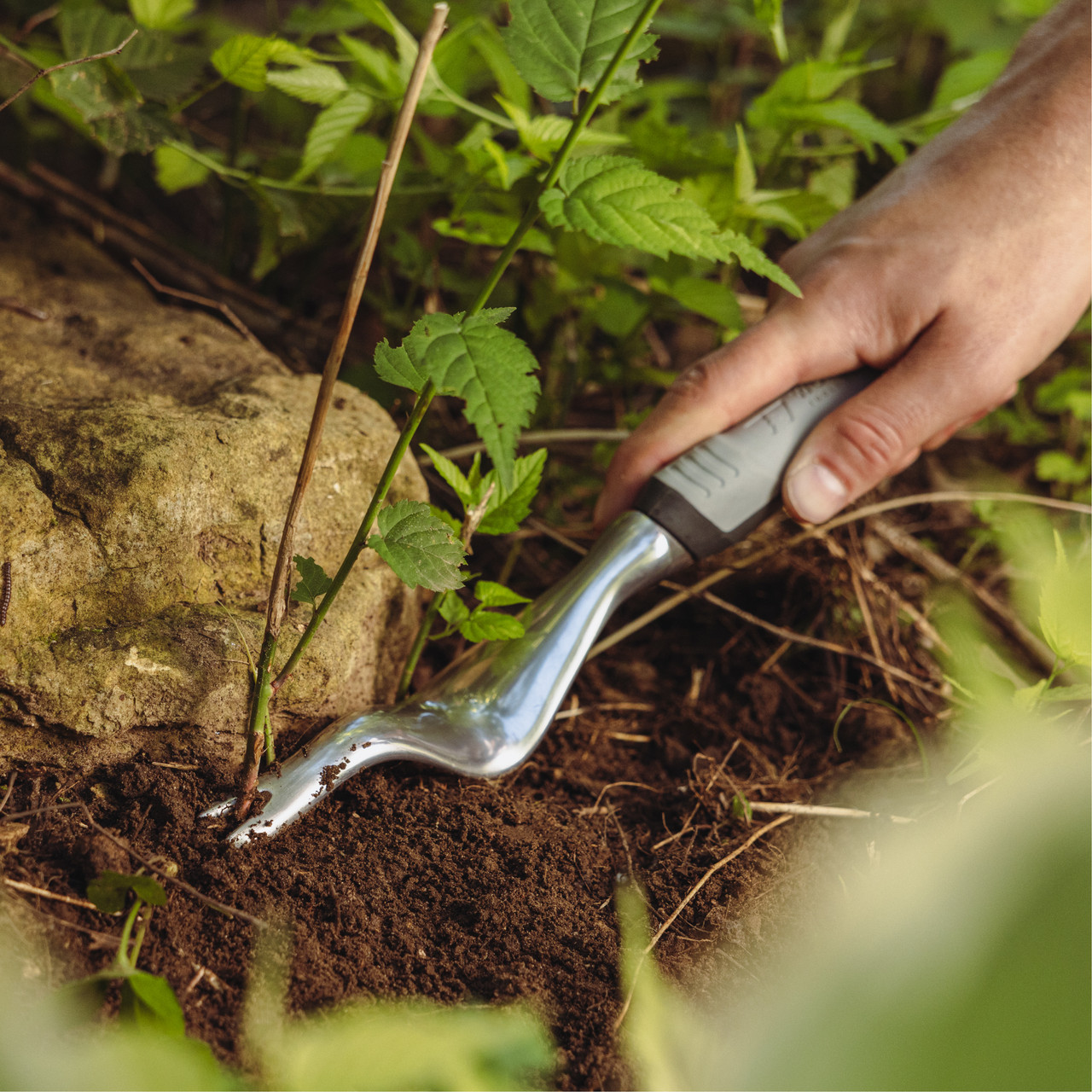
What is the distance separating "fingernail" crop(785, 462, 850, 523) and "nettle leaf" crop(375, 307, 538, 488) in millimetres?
653

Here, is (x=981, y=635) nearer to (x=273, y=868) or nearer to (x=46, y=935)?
(x=273, y=868)

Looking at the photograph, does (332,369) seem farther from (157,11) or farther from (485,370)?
(157,11)

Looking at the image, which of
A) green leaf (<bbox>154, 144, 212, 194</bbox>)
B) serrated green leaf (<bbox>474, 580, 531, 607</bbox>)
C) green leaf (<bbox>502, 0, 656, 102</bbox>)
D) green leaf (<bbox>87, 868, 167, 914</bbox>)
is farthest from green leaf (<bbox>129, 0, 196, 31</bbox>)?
green leaf (<bbox>87, 868, 167, 914</bbox>)

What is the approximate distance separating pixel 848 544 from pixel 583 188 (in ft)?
3.30

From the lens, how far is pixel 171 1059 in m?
0.51

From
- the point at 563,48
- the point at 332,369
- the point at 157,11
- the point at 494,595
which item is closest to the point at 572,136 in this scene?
the point at 563,48

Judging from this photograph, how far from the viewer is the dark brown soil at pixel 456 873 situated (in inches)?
30.8

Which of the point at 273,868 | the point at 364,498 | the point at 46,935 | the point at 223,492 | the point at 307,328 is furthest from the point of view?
the point at 307,328

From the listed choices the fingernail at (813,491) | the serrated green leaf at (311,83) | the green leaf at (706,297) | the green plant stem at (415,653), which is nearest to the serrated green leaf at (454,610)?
the green plant stem at (415,653)

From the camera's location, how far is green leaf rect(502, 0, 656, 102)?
0.83 metres

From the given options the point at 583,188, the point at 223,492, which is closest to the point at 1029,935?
the point at 583,188

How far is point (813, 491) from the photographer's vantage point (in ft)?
4.20

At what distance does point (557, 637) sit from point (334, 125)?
92cm

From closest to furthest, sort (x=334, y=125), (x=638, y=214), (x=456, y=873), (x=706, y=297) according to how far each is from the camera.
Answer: (x=638, y=214)
(x=456, y=873)
(x=334, y=125)
(x=706, y=297)
